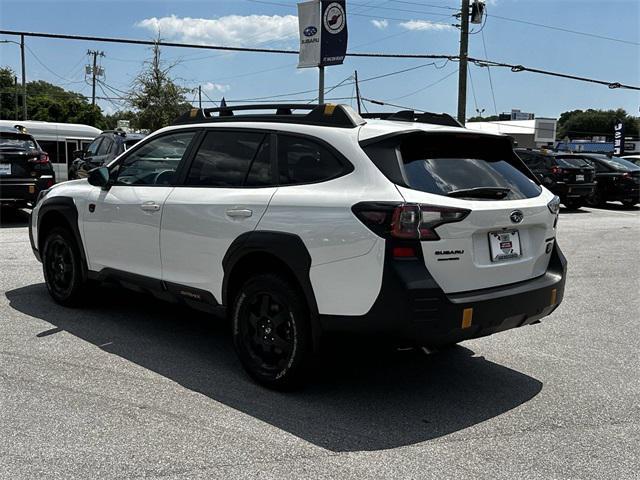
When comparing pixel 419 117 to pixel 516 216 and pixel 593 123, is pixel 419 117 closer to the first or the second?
pixel 516 216

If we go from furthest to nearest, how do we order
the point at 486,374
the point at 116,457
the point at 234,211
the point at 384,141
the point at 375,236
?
1. the point at 486,374
2. the point at 234,211
3. the point at 384,141
4. the point at 375,236
5. the point at 116,457

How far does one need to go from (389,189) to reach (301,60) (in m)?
12.3

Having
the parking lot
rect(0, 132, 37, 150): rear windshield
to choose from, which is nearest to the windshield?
the parking lot

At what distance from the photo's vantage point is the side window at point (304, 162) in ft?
13.3

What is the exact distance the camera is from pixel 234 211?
171 inches

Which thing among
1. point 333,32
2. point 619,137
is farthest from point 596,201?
point 619,137

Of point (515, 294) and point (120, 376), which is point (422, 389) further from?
point (120, 376)

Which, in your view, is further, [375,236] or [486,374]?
[486,374]

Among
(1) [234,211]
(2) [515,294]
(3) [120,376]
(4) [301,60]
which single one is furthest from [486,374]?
(4) [301,60]

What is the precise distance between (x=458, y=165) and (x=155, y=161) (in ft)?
8.45

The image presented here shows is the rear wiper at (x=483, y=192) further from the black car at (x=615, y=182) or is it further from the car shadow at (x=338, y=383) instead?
the black car at (x=615, y=182)

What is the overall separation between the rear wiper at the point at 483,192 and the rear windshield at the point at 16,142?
11.1 metres

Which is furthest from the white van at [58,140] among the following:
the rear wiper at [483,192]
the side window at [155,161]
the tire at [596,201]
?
the rear wiper at [483,192]

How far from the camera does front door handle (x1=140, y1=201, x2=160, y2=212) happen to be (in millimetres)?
4965
